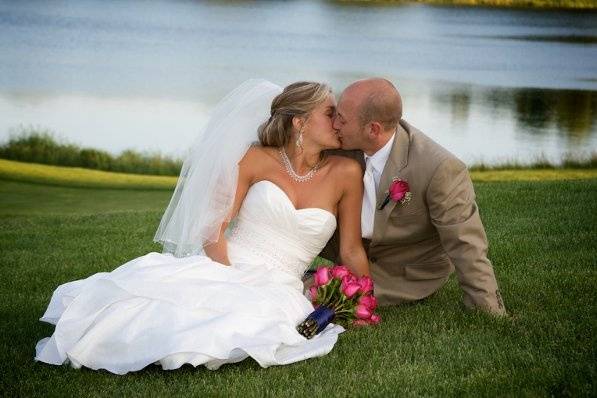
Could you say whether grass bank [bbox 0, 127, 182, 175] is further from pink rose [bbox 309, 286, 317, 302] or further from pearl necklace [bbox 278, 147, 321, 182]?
Answer: pink rose [bbox 309, 286, 317, 302]

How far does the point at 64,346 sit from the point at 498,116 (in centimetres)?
1037

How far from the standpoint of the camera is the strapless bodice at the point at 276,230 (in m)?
6.02

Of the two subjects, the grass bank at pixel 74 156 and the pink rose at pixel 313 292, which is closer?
the pink rose at pixel 313 292

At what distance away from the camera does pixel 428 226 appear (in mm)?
6160


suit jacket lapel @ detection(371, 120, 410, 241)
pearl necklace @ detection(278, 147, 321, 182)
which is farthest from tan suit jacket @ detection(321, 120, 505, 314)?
pearl necklace @ detection(278, 147, 321, 182)

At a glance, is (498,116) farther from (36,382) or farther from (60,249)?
(36,382)

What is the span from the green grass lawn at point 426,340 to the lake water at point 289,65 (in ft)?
11.4

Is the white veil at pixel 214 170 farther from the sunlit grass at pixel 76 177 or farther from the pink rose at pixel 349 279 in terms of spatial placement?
the sunlit grass at pixel 76 177

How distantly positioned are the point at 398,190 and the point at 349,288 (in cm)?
75

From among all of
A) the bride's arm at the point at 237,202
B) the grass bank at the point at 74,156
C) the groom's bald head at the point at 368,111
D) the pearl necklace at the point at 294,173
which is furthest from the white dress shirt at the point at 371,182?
the grass bank at the point at 74,156

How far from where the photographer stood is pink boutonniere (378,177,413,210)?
5.89 m

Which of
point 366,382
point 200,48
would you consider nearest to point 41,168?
point 200,48

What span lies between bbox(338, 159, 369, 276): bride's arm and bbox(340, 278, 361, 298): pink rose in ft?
1.58

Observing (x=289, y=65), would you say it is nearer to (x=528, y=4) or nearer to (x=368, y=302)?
(x=528, y=4)
